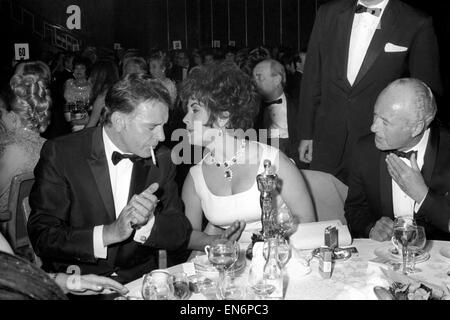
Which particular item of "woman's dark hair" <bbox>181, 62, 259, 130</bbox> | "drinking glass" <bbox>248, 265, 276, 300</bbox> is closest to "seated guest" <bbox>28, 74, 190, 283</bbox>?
"woman's dark hair" <bbox>181, 62, 259, 130</bbox>

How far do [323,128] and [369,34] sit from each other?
2.24 ft

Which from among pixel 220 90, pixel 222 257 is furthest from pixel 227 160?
pixel 222 257

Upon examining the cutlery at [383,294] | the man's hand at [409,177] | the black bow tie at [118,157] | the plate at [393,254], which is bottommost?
the plate at [393,254]

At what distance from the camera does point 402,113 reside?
2.75m

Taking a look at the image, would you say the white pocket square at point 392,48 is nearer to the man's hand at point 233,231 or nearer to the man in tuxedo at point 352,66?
the man in tuxedo at point 352,66

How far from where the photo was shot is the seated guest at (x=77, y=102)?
588 cm

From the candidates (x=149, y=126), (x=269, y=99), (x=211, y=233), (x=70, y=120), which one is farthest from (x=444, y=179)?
(x=70, y=120)

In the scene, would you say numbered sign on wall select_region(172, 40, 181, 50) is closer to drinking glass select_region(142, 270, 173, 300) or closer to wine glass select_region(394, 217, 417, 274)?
wine glass select_region(394, 217, 417, 274)

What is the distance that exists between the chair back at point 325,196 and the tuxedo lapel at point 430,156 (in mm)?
503

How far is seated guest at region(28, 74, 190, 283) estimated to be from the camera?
2.38 m

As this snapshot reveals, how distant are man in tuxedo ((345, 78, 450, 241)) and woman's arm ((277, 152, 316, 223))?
283 mm

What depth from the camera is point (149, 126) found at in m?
2.55

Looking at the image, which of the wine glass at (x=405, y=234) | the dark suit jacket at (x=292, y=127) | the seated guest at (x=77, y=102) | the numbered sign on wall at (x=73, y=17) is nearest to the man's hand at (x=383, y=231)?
the wine glass at (x=405, y=234)
